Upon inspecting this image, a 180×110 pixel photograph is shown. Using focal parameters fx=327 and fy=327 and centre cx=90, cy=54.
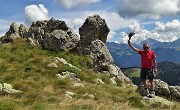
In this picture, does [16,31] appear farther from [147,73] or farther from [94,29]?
[147,73]

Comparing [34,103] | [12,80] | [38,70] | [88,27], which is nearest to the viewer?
[34,103]

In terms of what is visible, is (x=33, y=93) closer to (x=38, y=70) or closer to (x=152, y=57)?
(x=152, y=57)

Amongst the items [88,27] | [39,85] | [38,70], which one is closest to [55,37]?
[88,27]

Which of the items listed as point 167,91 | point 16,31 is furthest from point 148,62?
point 16,31

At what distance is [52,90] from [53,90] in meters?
0.06

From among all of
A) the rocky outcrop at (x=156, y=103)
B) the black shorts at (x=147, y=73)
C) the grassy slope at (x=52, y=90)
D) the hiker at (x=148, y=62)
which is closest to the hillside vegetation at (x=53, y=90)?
the grassy slope at (x=52, y=90)

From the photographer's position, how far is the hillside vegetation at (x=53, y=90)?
14.4 metres

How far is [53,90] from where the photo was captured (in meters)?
18.9

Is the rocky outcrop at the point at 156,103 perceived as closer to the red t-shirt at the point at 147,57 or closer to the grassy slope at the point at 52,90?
the grassy slope at the point at 52,90

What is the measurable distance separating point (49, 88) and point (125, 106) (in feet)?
18.2

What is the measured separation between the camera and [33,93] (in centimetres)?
1686

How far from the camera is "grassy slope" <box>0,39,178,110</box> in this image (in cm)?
1435

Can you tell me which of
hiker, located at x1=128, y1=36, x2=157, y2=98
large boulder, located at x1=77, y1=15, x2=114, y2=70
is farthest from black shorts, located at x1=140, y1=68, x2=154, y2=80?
large boulder, located at x1=77, y1=15, x2=114, y2=70

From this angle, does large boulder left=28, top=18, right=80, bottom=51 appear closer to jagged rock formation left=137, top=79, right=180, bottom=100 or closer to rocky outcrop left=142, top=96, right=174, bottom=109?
jagged rock formation left=137, top=79, right=180, bottom=100
